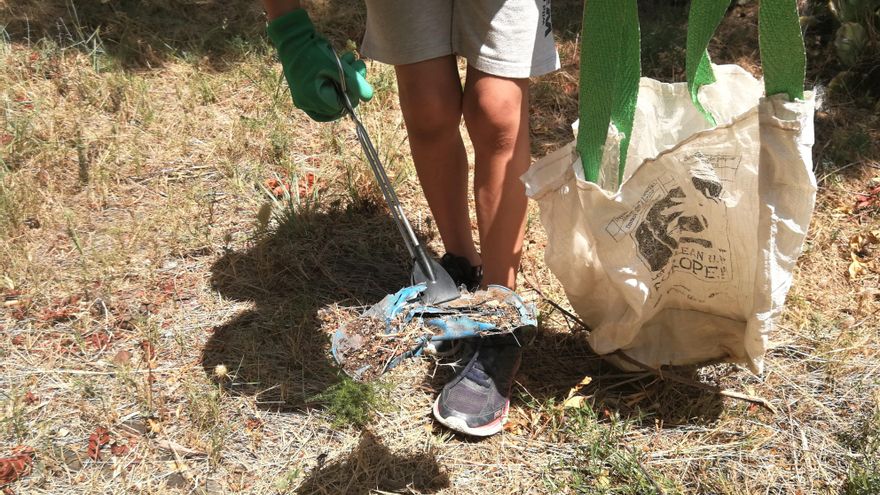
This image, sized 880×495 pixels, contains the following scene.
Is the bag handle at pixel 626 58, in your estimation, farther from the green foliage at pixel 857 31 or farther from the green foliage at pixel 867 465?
the green foliage at pixel 857 31

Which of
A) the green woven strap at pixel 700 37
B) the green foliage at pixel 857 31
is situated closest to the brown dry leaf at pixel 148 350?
the green woven strap at pixel 700 37

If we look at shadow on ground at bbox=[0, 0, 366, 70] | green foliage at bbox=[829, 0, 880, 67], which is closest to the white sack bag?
green foliage at bbox=[829, 0, 880, 67]

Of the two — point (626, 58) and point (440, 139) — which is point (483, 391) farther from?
point (626, 58)

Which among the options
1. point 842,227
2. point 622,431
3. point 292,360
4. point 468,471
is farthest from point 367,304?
point 842,227

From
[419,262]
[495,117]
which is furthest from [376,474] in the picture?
[495,117]

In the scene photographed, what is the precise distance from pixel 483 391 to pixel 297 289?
75 cm

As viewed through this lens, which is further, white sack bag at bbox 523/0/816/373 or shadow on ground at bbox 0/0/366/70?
shadow on ground at bbox 0/0/366/70

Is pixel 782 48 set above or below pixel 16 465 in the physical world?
above

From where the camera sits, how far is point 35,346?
6.95 feet

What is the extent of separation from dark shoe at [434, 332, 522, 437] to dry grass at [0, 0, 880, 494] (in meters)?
0.05

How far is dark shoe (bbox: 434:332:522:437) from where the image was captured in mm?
1820

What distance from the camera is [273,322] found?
2.18 meters

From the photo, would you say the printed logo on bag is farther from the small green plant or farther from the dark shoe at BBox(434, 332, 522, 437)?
the small green plant

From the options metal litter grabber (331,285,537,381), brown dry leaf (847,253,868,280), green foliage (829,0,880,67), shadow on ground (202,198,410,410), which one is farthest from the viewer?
green foliage (829,0,880,67)
